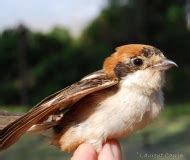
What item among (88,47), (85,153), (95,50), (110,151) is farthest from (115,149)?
(88,47)

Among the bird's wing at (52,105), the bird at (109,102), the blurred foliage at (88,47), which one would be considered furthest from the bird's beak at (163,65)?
the blurred foliage at (88,47)

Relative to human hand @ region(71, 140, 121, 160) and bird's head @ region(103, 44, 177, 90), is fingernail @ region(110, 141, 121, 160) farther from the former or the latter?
bird's head @ region(103, 44, 177, 90)

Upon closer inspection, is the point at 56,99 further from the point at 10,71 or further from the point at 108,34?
the point at 108,34

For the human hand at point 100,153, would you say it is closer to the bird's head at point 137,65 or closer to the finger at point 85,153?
the finger at point 85,153

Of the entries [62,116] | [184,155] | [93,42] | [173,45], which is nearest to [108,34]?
[93,42]

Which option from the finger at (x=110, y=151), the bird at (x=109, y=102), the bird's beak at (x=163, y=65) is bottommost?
the finger at (x=110, y=151)

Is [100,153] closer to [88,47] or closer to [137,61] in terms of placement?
[137,61]
